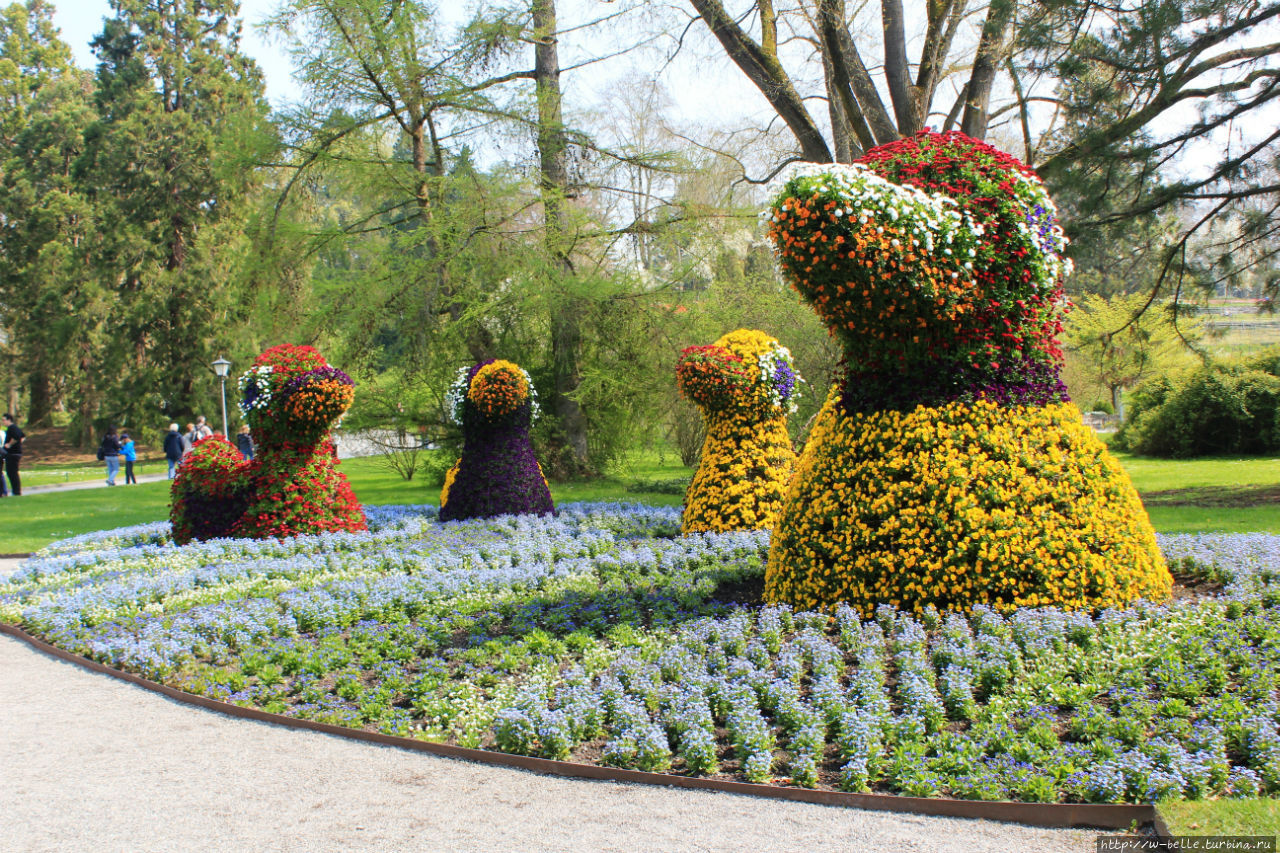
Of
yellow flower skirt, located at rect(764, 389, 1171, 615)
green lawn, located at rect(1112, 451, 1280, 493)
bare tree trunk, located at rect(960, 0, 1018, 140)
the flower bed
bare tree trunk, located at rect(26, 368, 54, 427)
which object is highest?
bare tree trunk, located at rect(960, 0, 1018, 140)

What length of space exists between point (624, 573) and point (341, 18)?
47.6 feet

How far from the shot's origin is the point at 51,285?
35375 mm

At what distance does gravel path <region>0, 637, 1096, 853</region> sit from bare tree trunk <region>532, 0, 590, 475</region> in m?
13.0

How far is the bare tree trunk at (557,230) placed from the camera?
17.8 meters

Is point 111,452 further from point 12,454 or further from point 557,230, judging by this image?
point 557,230

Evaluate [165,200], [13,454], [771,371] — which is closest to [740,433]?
[771,371]

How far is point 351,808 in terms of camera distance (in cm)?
381

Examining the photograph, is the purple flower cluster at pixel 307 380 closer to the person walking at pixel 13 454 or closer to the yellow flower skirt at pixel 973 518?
the yellow flower skirt at pixel 973 518

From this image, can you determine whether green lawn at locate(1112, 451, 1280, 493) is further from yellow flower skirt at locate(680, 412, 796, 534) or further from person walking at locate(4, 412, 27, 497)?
person walking at locate(4, 412, 27, 497)

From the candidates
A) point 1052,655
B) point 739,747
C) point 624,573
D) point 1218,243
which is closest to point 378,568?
point 624,573

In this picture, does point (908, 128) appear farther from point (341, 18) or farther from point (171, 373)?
point (171, 373)

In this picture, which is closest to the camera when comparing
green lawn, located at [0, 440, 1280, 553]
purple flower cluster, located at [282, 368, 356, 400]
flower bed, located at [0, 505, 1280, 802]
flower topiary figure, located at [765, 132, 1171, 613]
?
flower bed, located at [0, 505, 1280, 802]

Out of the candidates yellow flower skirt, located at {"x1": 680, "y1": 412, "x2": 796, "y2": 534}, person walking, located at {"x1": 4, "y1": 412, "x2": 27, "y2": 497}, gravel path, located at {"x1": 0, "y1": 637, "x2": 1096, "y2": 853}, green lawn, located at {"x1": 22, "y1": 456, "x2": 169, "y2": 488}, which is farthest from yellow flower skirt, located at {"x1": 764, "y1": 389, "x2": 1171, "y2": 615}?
green lawn, located at {"x1": 22, "y1": 456, "x2": 169, "y2": 488}

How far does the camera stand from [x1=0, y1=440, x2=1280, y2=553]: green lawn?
39.6ft
